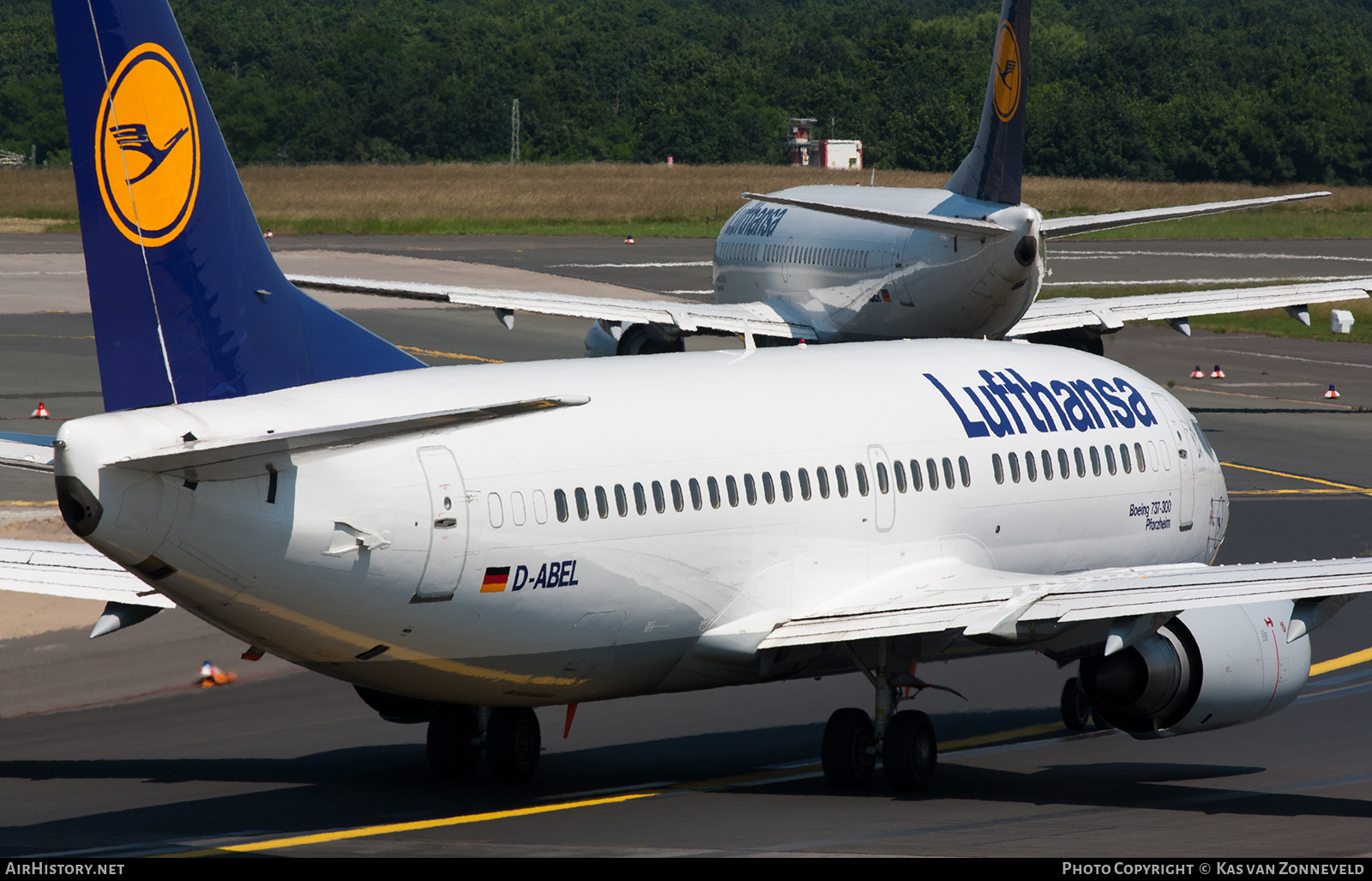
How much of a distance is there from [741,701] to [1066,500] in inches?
207

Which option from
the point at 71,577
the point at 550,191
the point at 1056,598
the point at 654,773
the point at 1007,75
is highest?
the point at 1007,75

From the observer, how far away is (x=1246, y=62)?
584 ft

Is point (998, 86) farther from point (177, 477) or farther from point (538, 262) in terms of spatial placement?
point (538, 262)

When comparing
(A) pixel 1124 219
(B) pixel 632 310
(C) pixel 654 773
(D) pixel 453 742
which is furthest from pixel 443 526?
(B) pixel 632 310

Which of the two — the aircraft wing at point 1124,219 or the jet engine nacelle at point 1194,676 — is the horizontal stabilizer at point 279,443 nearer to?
the jet engine nacelle at point 1194,676

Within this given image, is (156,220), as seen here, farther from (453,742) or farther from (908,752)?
(908,752)

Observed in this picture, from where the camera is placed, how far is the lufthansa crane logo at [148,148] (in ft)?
51.4

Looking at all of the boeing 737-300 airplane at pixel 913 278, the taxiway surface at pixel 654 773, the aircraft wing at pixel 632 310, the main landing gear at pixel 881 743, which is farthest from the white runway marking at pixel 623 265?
the main landing gear at pixel 881 743

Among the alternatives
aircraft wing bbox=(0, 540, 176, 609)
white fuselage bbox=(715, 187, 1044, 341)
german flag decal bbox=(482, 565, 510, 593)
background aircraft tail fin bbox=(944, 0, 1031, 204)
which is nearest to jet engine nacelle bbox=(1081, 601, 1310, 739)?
german flag decal bbox=(482, 565, 510, 593)

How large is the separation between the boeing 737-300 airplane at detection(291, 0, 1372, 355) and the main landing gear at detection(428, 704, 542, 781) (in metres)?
19.1

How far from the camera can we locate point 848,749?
1912cm

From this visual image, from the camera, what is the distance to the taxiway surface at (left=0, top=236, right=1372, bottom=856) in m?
16.7

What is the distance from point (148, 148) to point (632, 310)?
105 ft

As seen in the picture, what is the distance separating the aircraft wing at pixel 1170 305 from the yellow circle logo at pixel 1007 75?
233 inches
